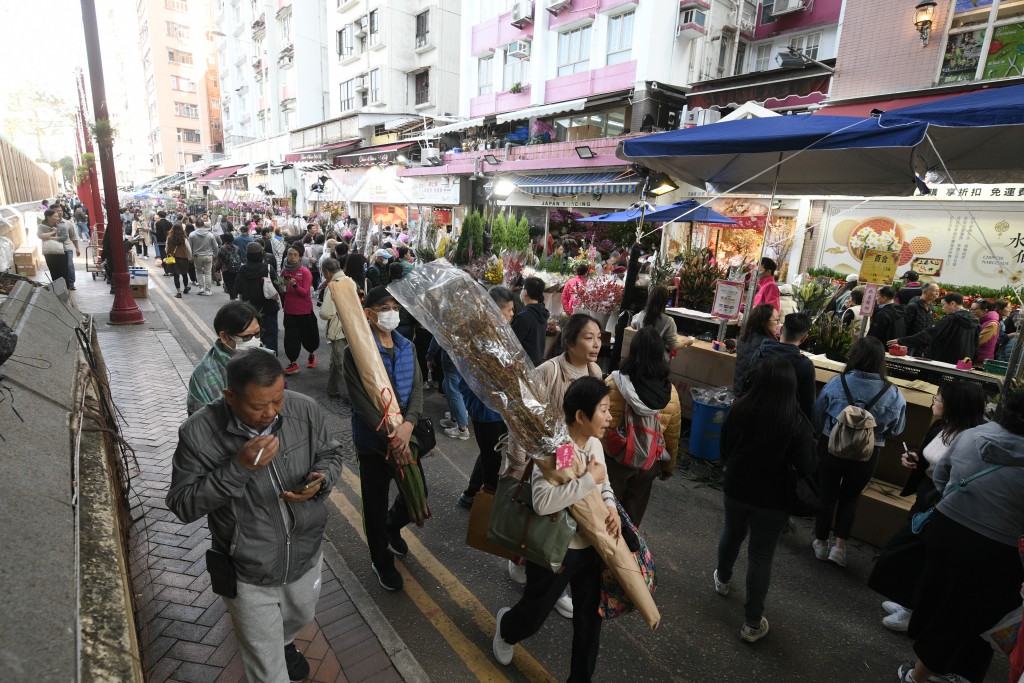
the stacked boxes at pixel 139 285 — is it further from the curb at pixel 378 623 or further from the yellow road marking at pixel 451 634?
the yellow road marking at pixel 451 634

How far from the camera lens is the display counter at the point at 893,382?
417cm

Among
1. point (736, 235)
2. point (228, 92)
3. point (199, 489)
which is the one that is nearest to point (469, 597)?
point (199, 489)

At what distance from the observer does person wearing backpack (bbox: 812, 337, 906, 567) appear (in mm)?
3703

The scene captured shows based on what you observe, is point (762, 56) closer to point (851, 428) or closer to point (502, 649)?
point (851, 428)

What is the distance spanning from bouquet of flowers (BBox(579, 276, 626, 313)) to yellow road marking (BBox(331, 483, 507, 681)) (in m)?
5.64

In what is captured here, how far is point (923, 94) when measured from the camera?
11.2m

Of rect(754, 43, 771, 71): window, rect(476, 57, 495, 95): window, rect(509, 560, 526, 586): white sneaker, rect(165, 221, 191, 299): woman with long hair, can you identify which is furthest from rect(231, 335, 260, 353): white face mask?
rect(476, 57, 495, 95): window

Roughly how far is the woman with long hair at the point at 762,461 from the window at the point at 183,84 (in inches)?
2951

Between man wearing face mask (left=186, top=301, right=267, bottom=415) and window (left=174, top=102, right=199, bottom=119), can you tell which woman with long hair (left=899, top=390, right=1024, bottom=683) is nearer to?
man wearing face mask (left=186, top=301, right=267, bottom=415)

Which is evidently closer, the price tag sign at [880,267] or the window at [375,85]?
the price tag sign at [880,267]

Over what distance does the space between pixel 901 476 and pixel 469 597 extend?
12.9 feet

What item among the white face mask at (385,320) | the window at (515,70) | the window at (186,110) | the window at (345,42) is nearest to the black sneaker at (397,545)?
the white face mask at (385,320)

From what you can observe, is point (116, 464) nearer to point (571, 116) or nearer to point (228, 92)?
point (571, 116)

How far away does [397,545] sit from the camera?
3682mm
